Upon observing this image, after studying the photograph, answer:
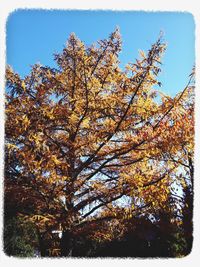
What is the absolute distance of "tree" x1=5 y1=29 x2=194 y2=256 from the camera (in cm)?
466

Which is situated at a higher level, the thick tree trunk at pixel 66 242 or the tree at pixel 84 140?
the tree at pixel 84 140

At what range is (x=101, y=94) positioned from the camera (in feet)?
17.7

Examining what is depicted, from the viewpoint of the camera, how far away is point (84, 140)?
17.7 ft

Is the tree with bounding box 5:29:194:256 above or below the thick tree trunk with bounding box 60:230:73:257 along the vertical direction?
above

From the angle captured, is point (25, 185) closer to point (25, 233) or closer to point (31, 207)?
point (31, 207)

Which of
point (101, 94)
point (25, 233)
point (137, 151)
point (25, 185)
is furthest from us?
point (25, 233)

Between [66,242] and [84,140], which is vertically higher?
[84,140]

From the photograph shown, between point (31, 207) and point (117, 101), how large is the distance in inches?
86.4

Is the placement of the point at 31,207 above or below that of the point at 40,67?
below

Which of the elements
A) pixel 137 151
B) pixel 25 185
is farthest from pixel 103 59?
pixel 25 185

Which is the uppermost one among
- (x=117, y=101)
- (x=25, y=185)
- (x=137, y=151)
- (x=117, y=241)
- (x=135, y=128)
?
(x=117, y=101)

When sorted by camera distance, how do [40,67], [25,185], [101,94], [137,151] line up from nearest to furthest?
1. [25,185]
2. [137,151]
3. [101,94]
4. [40,67]

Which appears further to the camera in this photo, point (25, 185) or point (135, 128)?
point (135, 128)

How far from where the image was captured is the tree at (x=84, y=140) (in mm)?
4660
